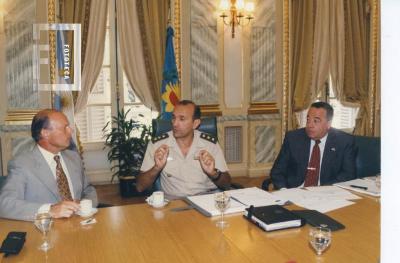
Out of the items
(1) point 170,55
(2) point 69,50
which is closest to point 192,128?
(2) point 69,50

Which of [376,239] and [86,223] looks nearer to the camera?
[376,239]

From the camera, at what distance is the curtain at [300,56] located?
6539 millimetres

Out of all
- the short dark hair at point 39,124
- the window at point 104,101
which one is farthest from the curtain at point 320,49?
the short dark hair at point 39,124

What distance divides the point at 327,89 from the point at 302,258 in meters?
5.52

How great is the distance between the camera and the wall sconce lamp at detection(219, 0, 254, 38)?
6.16 metres

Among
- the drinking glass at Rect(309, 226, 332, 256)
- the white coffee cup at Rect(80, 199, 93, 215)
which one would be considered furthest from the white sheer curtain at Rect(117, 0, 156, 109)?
the drinking glass at Rect(309, 226, 332, 256)

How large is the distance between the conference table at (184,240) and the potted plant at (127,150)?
322 centimetres

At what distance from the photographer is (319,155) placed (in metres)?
3.42

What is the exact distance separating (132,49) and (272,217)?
4292 millimetres

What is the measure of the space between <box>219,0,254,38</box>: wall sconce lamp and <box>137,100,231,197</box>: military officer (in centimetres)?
333

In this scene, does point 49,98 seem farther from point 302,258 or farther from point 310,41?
point 302,258

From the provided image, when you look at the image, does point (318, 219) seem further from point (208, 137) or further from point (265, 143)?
point (265, 143)

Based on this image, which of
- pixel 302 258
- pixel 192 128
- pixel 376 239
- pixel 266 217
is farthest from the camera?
pixel 192 128

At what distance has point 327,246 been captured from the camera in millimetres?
1812
